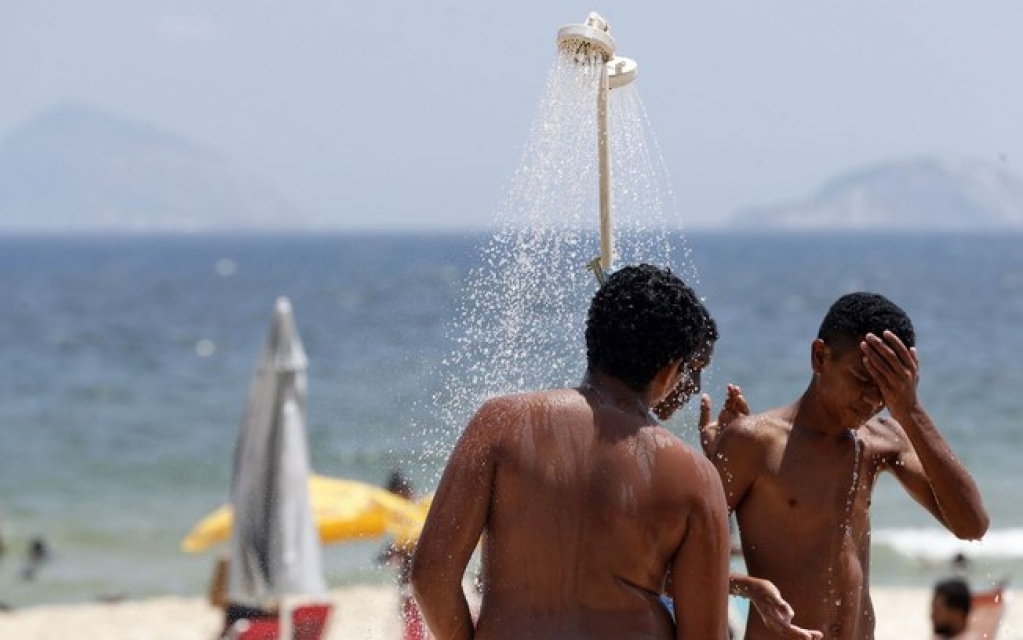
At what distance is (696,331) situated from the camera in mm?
3109

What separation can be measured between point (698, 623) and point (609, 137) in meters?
1.48

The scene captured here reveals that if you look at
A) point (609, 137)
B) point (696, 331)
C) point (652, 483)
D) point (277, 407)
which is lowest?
point (277, 407)

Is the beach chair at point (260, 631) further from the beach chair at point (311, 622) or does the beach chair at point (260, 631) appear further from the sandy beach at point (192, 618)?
the sandy beach at point (192, 618)

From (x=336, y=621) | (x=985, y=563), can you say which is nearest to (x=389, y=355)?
(x=985, y=563)

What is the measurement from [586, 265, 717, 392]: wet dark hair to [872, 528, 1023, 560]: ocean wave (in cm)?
1425

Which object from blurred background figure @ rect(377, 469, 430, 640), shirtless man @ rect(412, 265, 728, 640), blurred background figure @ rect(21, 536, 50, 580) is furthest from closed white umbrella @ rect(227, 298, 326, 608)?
blurred background figure @ rect(21, 536, 50, 580)

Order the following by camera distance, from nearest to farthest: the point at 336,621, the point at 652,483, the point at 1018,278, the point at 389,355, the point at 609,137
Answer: the point at 652,483
the point at 609,137
the point at 336,621
the point at 389,355
the point at 1018,278

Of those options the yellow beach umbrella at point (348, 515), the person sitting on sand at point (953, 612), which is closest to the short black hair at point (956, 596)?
the person sitting on sand at point (953, 612)

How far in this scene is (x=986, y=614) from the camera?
26.1ft

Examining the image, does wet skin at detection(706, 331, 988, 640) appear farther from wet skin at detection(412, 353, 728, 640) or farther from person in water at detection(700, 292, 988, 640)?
wet skin at detection(412, 353, 728, 640)

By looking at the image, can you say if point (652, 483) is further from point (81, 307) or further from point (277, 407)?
point (81, 307)

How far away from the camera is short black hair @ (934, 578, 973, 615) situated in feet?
24.3

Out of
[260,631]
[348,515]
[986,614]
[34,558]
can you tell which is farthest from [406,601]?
[34,558]

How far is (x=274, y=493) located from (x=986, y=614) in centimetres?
394
